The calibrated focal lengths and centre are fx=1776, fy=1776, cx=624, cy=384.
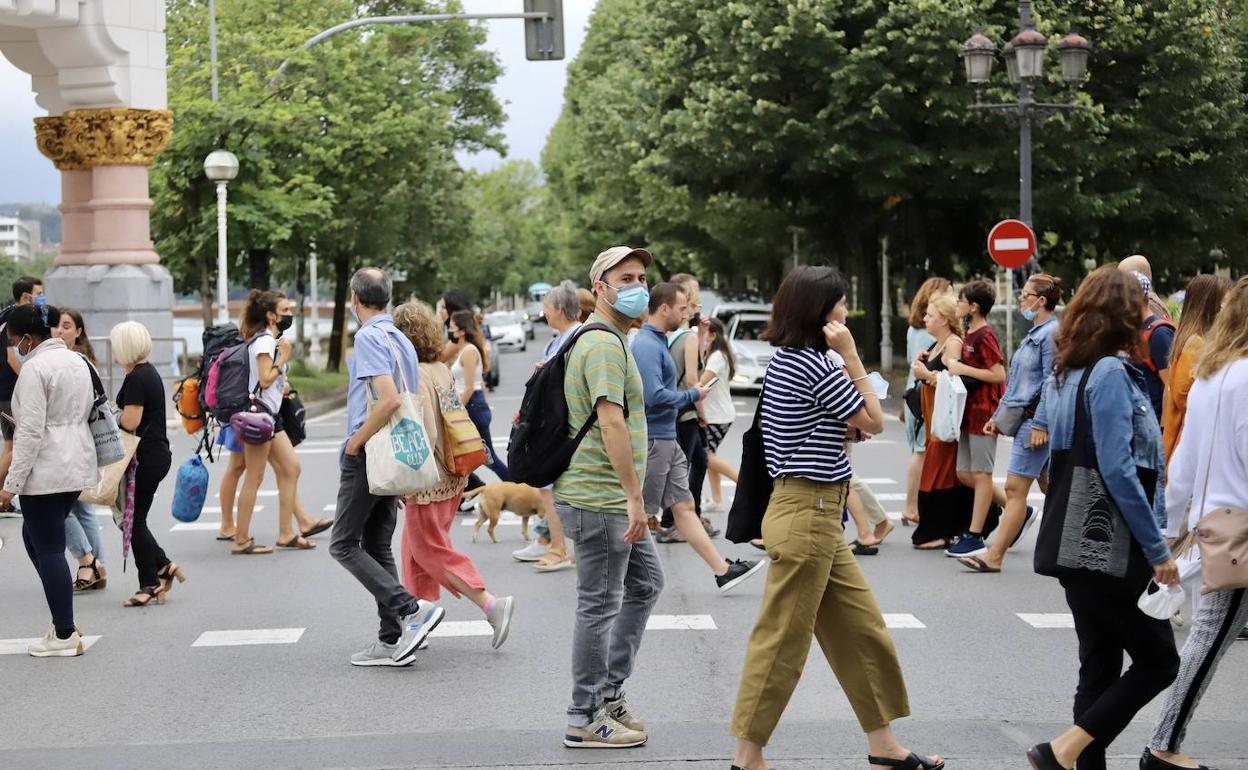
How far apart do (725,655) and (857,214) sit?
27884 mm

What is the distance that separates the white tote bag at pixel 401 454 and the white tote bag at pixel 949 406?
4.00m

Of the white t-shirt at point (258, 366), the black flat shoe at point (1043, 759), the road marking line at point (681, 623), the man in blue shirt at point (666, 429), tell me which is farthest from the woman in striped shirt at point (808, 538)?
the white t-shirt at point (258, 366)

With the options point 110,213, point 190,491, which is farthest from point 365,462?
point 110,213

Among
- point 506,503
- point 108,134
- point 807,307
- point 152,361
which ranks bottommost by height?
point 506,503

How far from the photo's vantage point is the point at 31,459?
8055 millimetres

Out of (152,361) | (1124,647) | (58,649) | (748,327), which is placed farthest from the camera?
(748,327)

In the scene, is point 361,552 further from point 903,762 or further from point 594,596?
point 903,762

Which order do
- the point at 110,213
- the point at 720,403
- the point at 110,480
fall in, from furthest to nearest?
the point at 110,213 → the point at 720,403 → the point at 110,480

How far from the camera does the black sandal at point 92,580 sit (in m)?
10.3

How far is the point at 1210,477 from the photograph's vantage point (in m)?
5.45

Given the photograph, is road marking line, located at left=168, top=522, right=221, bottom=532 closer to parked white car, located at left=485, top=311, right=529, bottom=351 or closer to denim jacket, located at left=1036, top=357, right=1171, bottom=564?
denim jacket, located at left=1036, top=357, right=1171, bottom=564

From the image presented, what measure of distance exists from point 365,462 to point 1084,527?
3.58 meters

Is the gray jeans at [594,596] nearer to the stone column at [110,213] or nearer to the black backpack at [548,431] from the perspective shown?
the black backpack at [548,431]

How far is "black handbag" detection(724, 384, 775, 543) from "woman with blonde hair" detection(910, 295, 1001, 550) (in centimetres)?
537
